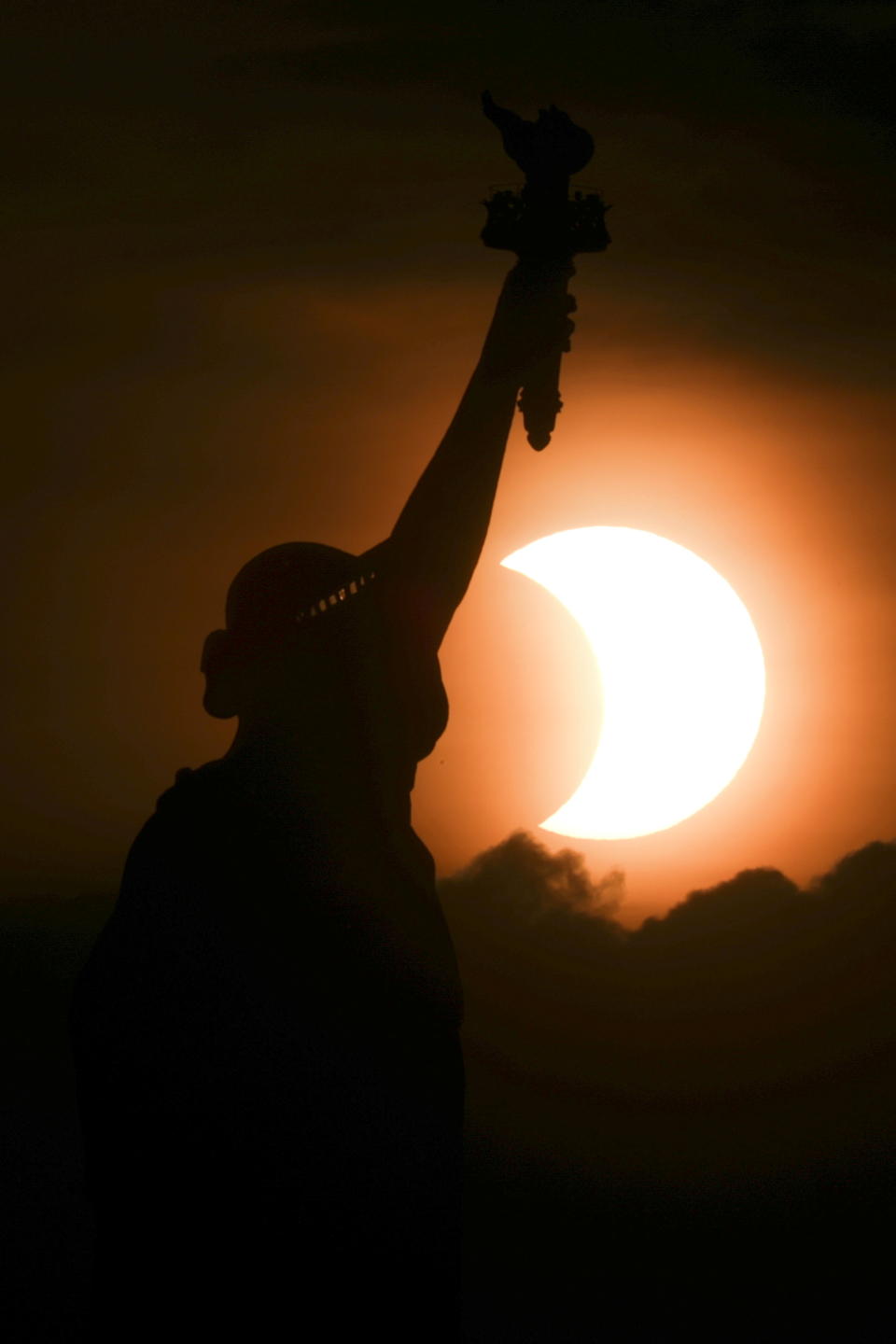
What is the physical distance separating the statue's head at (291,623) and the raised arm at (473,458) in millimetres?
313

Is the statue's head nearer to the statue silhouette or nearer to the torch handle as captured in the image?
the statue silhouette

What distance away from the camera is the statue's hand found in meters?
7.98

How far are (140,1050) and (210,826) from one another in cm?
103

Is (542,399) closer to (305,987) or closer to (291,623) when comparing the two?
(291,623)

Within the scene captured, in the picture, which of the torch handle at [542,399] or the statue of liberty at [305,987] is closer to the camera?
the statue of liberty at [305,987]

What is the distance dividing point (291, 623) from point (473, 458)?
119 centimetres

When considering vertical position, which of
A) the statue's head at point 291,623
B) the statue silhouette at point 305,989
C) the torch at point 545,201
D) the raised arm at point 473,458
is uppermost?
the torch at point 545,201

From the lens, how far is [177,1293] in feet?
23.5

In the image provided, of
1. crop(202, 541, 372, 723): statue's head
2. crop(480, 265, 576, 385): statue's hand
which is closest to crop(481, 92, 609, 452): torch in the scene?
crop(480, 265, 576, 385): statue's hand

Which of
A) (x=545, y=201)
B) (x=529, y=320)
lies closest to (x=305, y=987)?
(x=529, y=320)

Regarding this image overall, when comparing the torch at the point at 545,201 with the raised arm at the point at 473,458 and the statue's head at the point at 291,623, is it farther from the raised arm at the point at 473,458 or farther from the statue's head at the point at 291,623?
the statue's head at the point at 291,623

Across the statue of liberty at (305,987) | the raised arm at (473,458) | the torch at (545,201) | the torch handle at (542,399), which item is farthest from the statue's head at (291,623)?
the torch at (545,201)

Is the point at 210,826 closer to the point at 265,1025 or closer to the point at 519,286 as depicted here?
the point at 265,1025

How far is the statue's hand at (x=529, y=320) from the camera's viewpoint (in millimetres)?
7984
